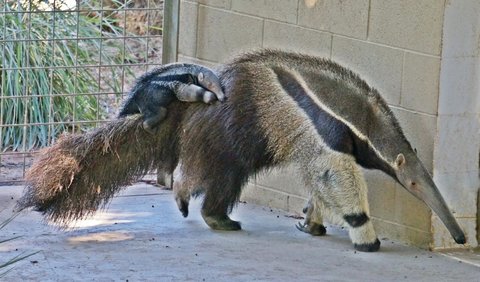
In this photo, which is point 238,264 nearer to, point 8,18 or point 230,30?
point 230,30

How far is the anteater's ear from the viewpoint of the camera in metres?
7.74

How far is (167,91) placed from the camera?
8.16m

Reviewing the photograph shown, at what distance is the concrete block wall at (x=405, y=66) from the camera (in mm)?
7805

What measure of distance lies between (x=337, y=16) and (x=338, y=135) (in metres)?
1.15

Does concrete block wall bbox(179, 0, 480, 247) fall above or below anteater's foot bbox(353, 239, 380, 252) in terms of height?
above

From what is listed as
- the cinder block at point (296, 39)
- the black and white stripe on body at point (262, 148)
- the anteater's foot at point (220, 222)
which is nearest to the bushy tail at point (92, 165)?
the black and white stripe on body at point (262, 148)

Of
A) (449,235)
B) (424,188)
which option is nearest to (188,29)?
(424,188)

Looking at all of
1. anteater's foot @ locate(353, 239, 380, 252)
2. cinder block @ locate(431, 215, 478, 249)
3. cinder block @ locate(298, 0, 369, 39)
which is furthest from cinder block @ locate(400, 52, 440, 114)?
anteater's foot @ locate(353, 239, 380, 252)

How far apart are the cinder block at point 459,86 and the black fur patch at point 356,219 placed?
2.78ft

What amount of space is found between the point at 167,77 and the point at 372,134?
1.47 meters

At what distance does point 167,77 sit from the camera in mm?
8188

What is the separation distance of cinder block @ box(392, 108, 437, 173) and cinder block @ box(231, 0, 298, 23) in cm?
124

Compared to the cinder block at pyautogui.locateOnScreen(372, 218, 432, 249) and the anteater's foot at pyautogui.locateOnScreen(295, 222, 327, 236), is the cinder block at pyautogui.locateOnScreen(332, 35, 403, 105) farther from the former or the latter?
the anteater's foot at pyautogui.locateOnScreen(295, 222, 327, 236)

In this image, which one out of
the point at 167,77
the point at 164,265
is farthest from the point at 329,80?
the point at 164,265
